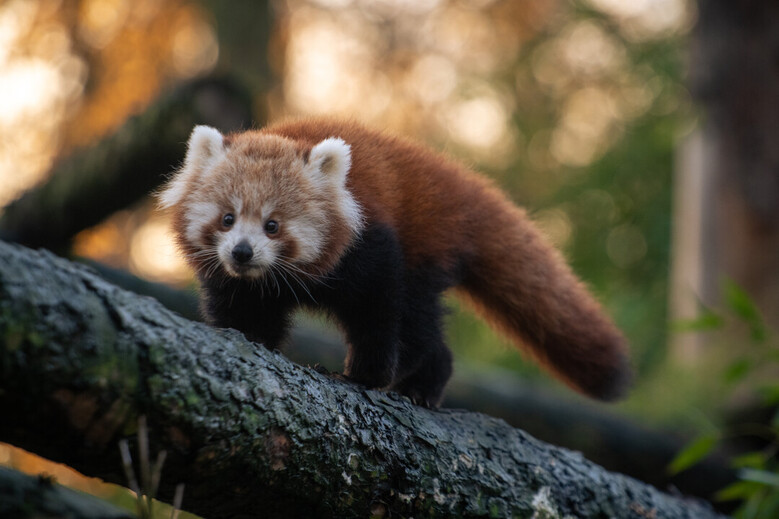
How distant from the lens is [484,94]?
9.80 metres

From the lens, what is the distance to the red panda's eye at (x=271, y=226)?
2.58m

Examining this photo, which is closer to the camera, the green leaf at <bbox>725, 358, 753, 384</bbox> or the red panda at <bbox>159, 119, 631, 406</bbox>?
the red panda at <bbox>159, 119, 631, 406</bbox>

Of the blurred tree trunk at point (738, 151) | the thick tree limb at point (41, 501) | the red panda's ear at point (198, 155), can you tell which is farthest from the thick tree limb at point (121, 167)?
the blurred tree trunk at point (738, 151)

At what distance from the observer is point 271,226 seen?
2.59 meters

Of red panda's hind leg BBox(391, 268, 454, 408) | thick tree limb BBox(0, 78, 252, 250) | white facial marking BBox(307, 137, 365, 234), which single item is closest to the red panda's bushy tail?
red panda's hind leg BBox(391, 268, 454, 408)

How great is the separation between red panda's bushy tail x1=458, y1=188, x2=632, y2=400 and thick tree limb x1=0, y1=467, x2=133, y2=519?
1.85 meters

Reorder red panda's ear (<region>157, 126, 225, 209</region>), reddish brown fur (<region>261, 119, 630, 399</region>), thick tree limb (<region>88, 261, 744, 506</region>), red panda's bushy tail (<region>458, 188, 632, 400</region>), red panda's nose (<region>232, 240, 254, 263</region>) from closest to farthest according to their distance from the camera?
red panda's nose (<region>232, 240, 254, 263</region>)
red panda's ear (<region>157, 126, 225, 209</region>)
reddish brown fur (<region>261, 119, 630, 399</region>)
red panda's bushy tail (<region>458, 188, 632, 400</region>)
thick tree limb (<region>88, 261, 744, 506</region>)

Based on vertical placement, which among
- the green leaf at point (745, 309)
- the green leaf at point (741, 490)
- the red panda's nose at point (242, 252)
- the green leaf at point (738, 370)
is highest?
the green leaf at point (745, 309)

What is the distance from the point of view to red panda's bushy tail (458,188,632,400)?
309 centimetres

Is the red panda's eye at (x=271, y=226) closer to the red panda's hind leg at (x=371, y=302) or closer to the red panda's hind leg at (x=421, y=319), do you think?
the red panda's hind leg at (x=371, y=302)

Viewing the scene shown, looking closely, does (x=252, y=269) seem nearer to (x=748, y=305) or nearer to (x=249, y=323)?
(x=249, y=323)

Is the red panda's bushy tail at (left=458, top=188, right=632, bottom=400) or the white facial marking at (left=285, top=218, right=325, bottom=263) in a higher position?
the red panda's bushy tail at (left=458, top=188, right=632, bottom=400)

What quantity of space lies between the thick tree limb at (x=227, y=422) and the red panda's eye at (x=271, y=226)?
0.67 meters

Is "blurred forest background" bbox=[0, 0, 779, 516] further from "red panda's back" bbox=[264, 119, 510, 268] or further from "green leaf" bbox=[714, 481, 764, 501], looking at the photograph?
"red panda's back" bbox=[264, 119, 510, 268]
